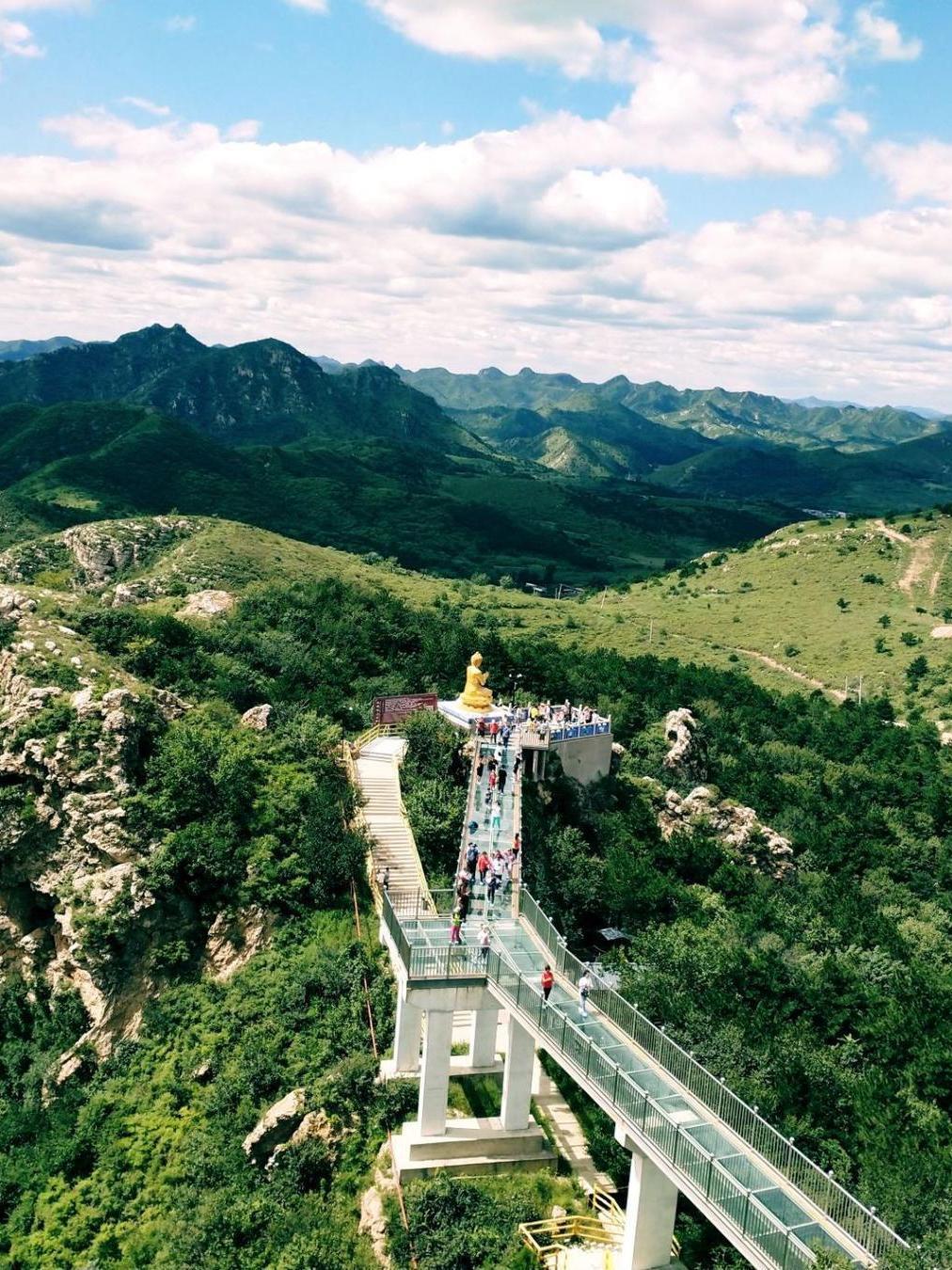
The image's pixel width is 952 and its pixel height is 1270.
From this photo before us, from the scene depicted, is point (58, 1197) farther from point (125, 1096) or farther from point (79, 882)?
point (79, 882)

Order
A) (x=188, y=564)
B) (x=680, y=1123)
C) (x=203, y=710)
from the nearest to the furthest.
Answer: (x=680, y=1123)
(x=203, y=710)
(x=188, y=564)

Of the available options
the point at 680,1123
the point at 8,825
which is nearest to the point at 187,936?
the point at 8,825

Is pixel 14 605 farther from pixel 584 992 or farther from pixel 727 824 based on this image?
pixel 584 992

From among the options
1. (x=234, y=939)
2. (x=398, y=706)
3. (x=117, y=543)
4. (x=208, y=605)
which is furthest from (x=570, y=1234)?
(x=117, y=543)

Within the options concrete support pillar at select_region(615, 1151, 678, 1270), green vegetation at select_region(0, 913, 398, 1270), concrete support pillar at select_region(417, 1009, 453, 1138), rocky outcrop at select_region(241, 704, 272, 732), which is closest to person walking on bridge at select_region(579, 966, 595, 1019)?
concrete support pillar at select_region(615, 1151, 678, 1270)

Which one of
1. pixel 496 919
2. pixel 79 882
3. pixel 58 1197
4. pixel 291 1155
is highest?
pixel 496 919

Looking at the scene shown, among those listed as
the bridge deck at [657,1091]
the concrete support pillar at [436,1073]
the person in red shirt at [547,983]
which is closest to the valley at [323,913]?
the concrete support pillar at [436,1073]

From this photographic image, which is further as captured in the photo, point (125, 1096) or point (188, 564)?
point (188, 564)

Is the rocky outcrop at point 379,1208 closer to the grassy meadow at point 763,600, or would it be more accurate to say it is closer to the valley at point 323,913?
the valley at point 323,913
